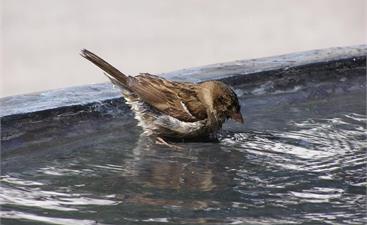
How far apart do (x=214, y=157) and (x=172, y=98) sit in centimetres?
74

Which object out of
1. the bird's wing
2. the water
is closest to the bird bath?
the water

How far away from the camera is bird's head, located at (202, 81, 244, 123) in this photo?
16.6 ft

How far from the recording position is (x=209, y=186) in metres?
4.07

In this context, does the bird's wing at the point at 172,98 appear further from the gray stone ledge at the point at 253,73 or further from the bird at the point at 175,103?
the gray stone ledge at the point at 253,73

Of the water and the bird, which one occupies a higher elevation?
the bird

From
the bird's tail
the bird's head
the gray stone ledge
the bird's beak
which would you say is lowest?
the bird's beak

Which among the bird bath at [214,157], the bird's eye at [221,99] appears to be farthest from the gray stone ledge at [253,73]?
the bird's eye at [221,99]

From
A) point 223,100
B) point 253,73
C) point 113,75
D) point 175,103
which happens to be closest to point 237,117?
point 223,100

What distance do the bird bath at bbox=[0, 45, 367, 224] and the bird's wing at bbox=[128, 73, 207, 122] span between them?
0.40 feet

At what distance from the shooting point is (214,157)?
4605mm

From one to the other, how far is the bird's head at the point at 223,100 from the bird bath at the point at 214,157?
86 millimetres

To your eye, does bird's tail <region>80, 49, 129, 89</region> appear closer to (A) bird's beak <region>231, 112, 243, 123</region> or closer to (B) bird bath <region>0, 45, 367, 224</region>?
(B) bird bath <region>0, 45, 367, 224</region>

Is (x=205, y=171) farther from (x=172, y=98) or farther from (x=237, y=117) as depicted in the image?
(x=172, y=98)

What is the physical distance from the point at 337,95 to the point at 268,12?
20.8 ft
